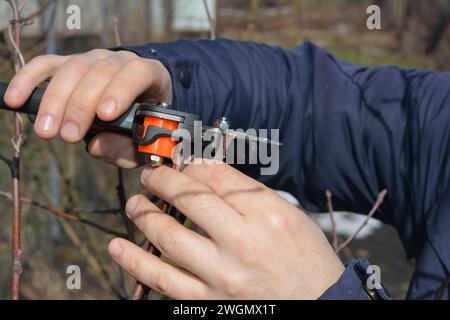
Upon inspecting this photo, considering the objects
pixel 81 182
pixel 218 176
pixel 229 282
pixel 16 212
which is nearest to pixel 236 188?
pixel 218 176

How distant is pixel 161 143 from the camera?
3.65 ft

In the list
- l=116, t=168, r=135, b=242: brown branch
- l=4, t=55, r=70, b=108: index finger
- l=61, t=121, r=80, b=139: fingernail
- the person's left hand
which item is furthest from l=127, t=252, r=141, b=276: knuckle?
l=116, t=168, r=135, b=242: brown branch

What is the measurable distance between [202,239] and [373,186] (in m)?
0.96

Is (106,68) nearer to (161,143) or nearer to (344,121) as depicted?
(161,143)

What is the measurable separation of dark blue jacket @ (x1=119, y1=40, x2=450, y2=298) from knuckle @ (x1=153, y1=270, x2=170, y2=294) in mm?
623

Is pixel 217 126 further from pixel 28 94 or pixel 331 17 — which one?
pixel 331 17

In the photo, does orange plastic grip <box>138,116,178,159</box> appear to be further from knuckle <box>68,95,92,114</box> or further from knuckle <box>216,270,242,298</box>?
knuckle <box>216,270,242,298</box>

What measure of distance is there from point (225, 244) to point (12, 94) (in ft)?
1.48

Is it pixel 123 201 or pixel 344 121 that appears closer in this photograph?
pixel 123 201

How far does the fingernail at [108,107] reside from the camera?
3.60 ft

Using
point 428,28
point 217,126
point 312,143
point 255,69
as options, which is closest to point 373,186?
point 312,143

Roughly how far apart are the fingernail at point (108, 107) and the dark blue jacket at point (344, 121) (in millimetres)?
517

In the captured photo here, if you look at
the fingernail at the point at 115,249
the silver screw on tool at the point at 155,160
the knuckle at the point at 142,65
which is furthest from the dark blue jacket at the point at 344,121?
the fingernail at the point at 115,249
